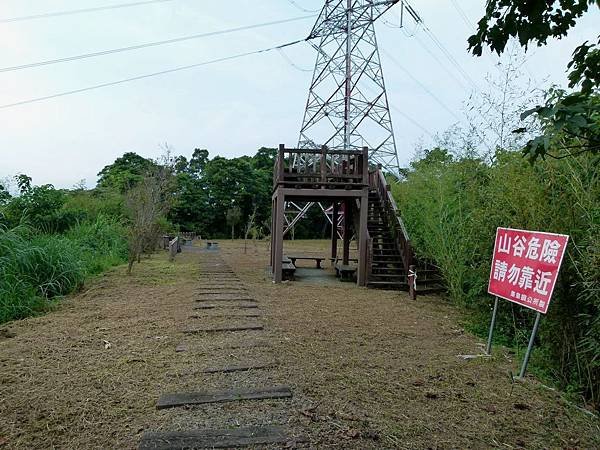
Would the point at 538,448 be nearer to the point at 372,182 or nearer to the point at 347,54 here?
the point at 372,182

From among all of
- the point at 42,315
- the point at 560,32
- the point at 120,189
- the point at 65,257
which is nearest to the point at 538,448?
the point at 560,32

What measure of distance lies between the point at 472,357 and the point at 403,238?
A: 4.59 metres

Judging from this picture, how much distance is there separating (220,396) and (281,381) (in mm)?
512

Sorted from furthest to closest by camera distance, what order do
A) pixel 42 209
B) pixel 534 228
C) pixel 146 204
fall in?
pixel 42 209 < pixel 146 204 < pixel 534 228

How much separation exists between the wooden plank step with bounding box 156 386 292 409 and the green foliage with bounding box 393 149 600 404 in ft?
7.24

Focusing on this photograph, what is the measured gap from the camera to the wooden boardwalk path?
94.0 inches

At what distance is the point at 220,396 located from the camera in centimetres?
295

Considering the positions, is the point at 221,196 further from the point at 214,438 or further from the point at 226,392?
the point at 214,438

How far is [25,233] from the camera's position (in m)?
7.12

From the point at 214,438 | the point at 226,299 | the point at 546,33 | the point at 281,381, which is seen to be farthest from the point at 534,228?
the point at 226,299

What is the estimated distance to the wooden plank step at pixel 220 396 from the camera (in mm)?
2828

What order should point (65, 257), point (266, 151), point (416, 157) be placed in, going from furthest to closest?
Answer: point (266, 151) → point (416, 157) → point (65, 257)

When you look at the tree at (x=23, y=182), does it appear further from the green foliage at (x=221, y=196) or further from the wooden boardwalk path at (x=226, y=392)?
the green foliage at (x=221, y=196)

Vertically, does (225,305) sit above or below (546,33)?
below
